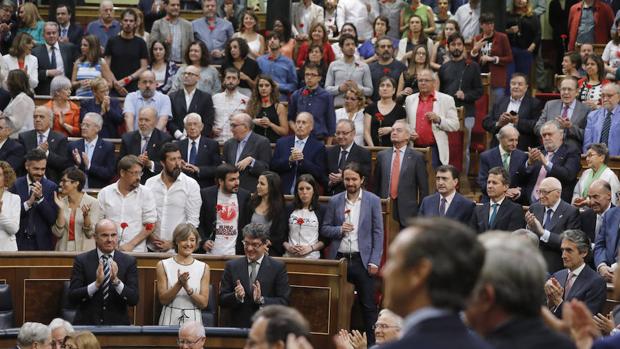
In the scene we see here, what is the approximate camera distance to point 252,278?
26.7ft

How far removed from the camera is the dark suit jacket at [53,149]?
9672mm

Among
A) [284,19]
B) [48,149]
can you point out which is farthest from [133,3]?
[48,149]

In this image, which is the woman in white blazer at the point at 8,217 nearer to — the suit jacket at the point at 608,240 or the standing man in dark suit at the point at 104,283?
the standing man in dark suit at the point at 104,283

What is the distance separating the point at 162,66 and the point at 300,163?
2.42m

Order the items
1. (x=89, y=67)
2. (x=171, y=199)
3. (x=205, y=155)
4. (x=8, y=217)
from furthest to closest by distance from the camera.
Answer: (x=89, y=67)
(x=205, y=155)
(x=171, y=199)
(x=8, y=217)

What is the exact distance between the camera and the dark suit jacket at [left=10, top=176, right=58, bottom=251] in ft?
29.0

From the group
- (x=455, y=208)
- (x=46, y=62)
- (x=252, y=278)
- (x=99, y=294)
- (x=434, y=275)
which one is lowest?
(x=99, y=294)

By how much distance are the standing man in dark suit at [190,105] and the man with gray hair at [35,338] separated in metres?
4.01

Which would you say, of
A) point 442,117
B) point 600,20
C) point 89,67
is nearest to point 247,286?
point 442,117

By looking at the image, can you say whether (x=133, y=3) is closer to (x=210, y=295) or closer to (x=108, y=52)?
(x=108, y=52)

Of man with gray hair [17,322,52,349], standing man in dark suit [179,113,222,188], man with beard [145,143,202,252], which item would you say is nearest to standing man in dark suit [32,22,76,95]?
standing man in dark suit [179,113,222,188]

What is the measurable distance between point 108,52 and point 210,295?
4325 millimetres

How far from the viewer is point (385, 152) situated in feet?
32.0

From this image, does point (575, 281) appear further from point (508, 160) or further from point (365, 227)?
point (508, 160)
